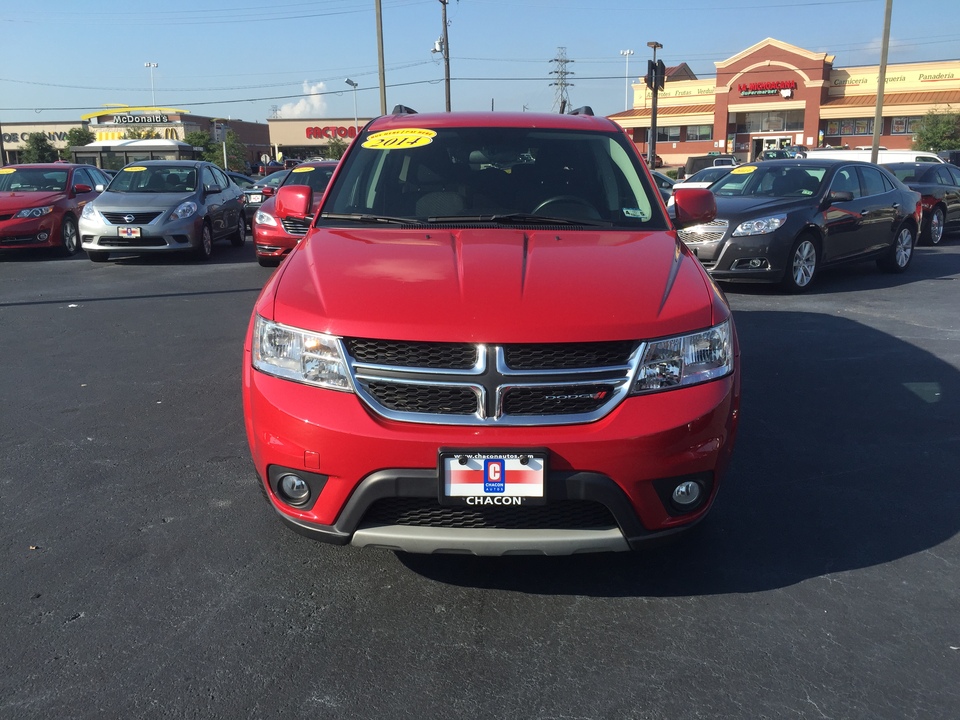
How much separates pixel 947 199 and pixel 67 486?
49.2 ft

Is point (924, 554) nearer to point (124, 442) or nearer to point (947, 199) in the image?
point (124, 442)

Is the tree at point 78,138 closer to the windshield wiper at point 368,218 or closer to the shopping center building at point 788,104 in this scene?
the shopping center building at point 788,104

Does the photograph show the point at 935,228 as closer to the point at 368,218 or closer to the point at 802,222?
the point at 802,222

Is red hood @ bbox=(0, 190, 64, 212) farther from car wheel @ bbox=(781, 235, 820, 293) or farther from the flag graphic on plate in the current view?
the flag graphic on plate

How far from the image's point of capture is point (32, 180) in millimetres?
13828

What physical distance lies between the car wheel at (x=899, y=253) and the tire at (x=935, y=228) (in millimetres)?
3823

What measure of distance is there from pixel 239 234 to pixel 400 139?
1100 centimetres

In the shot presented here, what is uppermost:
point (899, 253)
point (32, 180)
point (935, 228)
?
point (32, 180)

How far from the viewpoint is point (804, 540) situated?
11.1 feet

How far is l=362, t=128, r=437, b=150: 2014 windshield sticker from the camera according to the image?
4.27 metres

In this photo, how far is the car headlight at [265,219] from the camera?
442 inches

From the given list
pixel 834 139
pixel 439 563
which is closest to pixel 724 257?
pixel 439 563

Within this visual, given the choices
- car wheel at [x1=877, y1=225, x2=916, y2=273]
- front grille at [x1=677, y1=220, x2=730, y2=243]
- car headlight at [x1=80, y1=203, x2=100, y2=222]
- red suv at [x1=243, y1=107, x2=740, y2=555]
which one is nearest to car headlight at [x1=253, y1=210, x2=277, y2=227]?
car headlight at [x1=80, y1=203, x2=100, y2=222]

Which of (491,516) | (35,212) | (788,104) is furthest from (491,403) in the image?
(788,104)
